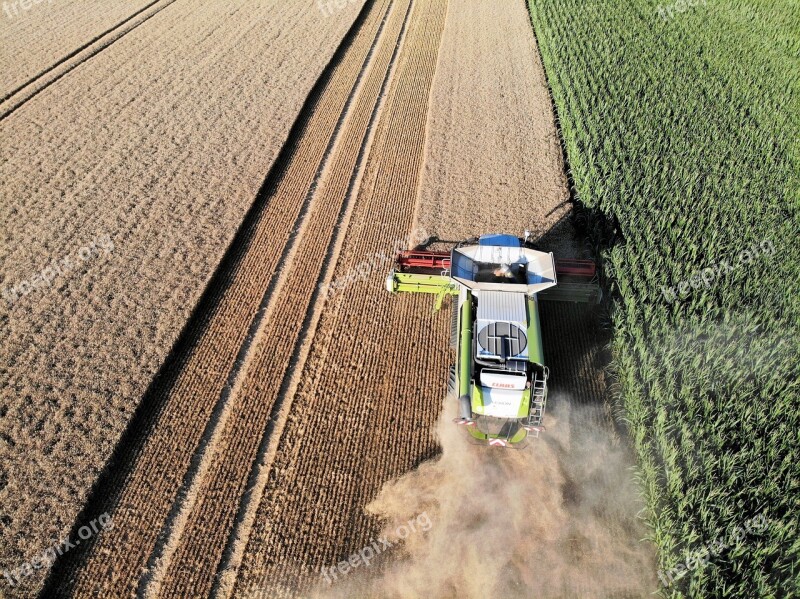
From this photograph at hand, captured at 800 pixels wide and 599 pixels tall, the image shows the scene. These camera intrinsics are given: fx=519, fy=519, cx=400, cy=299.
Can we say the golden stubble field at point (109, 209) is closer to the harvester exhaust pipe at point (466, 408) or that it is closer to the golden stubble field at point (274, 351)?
the golden stubble field at point (274, 351)

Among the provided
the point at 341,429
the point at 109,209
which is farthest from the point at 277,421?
the point at 109,209

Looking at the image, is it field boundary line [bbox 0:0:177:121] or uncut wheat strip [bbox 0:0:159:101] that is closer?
field boundary line [bbox 0:0:177:121]

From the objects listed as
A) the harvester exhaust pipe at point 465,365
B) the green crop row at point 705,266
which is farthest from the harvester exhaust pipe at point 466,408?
the green crop row at point 705,266

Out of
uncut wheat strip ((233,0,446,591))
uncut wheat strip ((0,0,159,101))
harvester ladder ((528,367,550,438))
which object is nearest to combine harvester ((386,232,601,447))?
harvester ladder ((528,367,550,438))

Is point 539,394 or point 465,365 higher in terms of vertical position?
point 465,365

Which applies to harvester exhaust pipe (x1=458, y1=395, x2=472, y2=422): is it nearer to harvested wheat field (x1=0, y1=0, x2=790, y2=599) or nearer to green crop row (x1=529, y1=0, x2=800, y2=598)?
harvested wheat field (x1=0, y1=0, x2=790, y2=599)

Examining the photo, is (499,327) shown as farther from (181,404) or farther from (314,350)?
(181,404)
